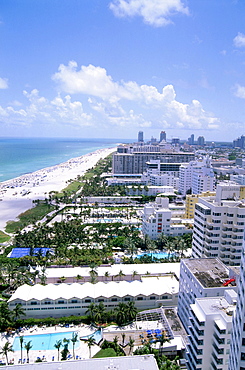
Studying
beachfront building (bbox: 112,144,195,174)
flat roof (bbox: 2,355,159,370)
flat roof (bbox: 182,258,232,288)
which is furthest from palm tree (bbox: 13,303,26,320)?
beachfront building (bbox: 112,144,195,174)

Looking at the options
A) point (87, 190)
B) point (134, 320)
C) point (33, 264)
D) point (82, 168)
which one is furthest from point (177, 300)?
point (82, 168)

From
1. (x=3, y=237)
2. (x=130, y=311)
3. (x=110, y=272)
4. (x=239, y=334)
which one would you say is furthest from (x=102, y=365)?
(x=3, y=237)

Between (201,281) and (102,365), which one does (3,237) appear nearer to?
(201,281)

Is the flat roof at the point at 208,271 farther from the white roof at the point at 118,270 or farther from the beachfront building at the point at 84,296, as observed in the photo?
the white roof at the point at 118,270

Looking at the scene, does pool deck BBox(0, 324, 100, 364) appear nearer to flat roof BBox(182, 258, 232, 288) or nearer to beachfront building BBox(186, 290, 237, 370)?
A: beachfront building BBox(186, 290, 237, 370)

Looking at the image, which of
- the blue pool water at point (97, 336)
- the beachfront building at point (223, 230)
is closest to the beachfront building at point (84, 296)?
the blue pool water at point (97, 336)
